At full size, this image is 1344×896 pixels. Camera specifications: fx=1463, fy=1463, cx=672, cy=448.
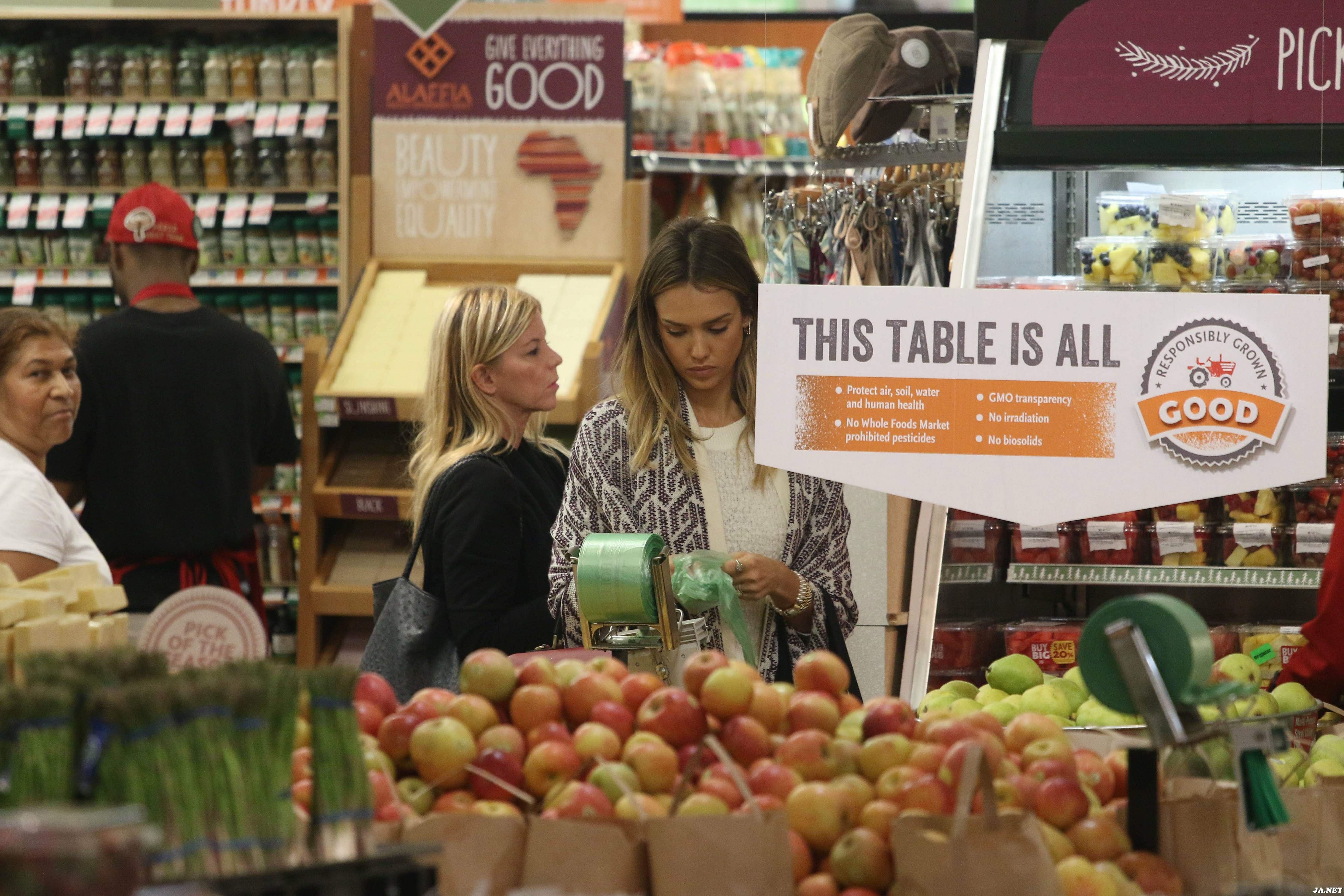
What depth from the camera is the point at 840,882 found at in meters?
1.58

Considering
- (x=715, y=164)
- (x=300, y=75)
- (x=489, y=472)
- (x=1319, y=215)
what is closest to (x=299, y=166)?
(x=300, y=75)

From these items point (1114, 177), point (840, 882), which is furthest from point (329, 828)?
point (1114, 177)

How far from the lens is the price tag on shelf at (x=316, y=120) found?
568 centimetres

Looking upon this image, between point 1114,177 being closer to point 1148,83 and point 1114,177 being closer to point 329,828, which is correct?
point 1148,83

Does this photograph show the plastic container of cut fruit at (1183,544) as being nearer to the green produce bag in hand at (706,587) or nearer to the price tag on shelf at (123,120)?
the green produce bag in hand at (706,587)

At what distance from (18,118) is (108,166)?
0.40 metres

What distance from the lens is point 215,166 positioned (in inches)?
236

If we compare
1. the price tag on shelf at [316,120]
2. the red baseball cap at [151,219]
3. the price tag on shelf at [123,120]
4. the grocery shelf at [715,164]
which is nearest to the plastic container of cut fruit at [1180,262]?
the grocery shelf at [715,164]

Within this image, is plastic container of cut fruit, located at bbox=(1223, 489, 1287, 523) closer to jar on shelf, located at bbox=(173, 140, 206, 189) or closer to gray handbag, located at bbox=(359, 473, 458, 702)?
gray handbag, located at bbox=(359, 473, 458, 702)

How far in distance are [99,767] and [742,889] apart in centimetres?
64

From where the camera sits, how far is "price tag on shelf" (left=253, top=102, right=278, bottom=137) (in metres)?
5.73

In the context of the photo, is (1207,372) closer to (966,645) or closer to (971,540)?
(971,540)

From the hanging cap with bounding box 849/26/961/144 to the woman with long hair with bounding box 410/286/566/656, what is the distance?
111cm

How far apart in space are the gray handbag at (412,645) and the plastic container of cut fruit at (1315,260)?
202 cm
